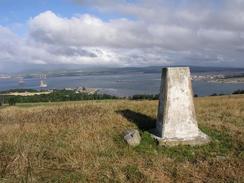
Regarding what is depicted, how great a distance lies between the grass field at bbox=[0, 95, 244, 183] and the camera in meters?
7.16

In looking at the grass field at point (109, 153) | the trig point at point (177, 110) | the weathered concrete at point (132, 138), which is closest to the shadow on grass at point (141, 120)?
the grass field at point (109, 153)

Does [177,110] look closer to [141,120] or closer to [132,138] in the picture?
[132,138]

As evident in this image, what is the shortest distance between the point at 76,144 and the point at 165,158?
7.88 ft

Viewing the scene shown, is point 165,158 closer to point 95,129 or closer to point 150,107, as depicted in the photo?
point 95,129

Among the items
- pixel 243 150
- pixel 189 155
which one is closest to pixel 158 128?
pixel 189 155

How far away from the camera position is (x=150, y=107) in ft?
54.4

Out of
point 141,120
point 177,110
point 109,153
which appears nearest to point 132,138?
point 109,153

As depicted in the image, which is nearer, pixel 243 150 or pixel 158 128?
pixel 243 150

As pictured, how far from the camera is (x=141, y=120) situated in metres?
13.0

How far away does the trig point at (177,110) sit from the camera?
34.8 ft

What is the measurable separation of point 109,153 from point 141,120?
4023 mm

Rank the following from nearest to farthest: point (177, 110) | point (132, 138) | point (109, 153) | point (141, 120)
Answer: point (109, 153)
point (132, 138)
point (177, 110)
point (141, 120)

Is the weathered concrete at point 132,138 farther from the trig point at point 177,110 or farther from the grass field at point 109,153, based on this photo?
the trig point at point 177,110

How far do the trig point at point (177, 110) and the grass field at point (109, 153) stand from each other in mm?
510
